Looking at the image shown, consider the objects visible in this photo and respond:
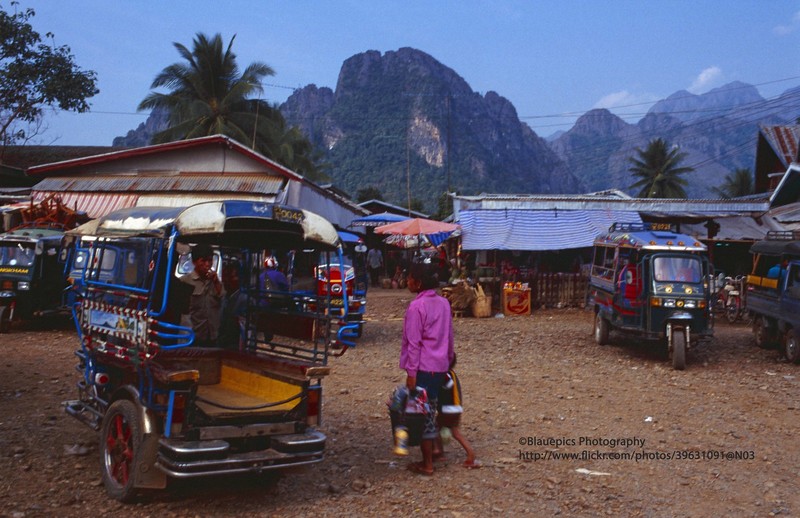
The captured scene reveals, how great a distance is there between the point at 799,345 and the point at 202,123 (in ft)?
80.4

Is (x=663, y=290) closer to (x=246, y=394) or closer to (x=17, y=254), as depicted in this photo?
(x=246, y=394)

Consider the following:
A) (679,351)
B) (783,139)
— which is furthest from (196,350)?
(783,139)

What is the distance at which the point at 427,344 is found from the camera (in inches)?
237

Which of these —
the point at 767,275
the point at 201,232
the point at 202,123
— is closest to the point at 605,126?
the point at 202,123

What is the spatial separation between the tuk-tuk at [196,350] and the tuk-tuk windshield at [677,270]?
7.61 metres

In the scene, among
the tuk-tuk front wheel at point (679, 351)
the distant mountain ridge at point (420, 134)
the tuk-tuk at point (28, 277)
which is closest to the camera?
the tuk-tuk front wheel at point (679, 351)

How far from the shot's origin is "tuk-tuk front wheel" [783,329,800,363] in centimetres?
1216

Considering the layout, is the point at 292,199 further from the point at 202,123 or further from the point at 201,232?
the point at 201,232

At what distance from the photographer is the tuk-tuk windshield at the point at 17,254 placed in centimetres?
1483

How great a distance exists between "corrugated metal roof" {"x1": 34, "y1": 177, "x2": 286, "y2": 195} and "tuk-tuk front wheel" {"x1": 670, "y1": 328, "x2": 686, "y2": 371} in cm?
1183

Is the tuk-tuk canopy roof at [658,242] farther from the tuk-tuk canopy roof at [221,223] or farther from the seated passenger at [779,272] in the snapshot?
the tuk-tuk canopy roof at [221,223]

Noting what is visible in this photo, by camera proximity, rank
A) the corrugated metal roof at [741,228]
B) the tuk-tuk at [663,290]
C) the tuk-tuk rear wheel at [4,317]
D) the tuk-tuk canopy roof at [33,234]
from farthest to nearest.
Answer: the corrugated metal roof at [741,228], the tuk-tuk canopy roof at [33,234], the tuk-tuk rear wheel at [4,317], the tuk-tuk at [663,290]

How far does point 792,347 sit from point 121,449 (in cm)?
1126

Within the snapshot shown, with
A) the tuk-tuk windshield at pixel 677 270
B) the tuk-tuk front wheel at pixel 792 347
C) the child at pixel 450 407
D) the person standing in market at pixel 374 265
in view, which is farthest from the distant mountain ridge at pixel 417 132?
the child at pixel 450 407
